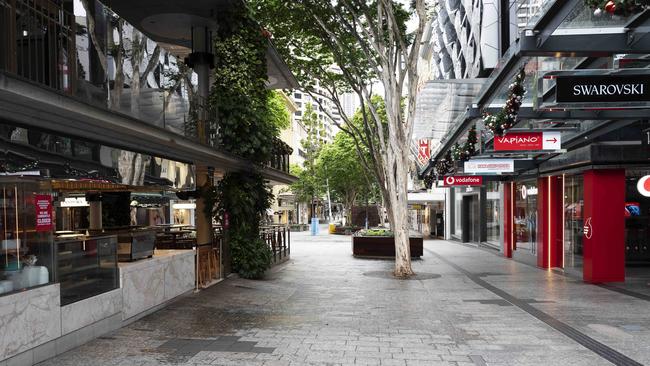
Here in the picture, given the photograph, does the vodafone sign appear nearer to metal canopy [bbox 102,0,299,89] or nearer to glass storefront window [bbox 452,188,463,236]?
metal canopy [bbox 102,0,299,89]

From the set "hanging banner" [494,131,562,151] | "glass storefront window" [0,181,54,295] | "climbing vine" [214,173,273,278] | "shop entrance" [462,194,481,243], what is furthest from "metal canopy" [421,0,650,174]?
"shop entrance" [462,194,481,243]

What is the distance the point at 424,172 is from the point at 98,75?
20288mm

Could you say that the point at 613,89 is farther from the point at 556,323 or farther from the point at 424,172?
the point at 424,172

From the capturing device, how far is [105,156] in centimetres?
813

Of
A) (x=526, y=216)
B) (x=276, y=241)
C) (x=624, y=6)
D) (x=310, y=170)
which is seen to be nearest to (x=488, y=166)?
(x=526, y=216)

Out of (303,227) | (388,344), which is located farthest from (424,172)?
(303,227)

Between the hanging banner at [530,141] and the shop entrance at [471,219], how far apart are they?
1547 centimetres

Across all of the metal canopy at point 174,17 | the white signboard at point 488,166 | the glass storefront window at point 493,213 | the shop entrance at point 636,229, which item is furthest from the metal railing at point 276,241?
the shop entrance at point 636,229

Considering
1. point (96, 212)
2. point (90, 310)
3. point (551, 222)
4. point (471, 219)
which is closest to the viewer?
point (90, 310)

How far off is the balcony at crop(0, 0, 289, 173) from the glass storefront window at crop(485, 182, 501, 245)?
16.5 metres

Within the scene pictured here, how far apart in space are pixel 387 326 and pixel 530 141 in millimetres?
6390

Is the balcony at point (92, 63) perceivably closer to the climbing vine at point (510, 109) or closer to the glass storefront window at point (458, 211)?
the climbing vine at point (510, 109)

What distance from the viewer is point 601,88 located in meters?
8.17

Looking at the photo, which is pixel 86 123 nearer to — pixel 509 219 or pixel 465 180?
pixel 509 219
